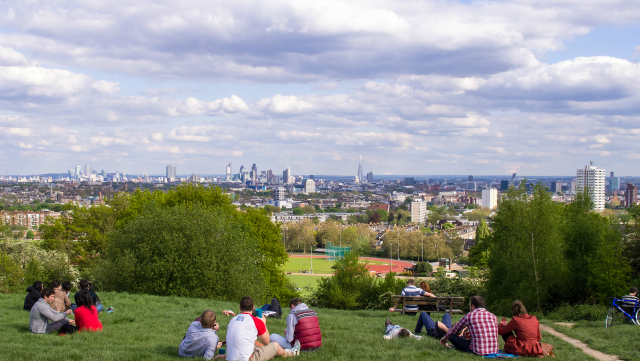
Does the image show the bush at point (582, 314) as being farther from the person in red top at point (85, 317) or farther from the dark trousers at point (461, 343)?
the person in red top at point (85, 317)

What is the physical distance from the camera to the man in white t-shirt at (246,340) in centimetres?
756

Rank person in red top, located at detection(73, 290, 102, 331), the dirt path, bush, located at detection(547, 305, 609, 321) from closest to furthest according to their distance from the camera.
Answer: the dirt path
person in red top, located at detection(73, 290, 102, 331)
bush, located at detection(547, 305, 609, 321)

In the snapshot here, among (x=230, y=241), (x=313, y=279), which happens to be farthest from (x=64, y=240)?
(x=313, y=279)

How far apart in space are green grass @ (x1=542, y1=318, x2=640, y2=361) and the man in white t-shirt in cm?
644

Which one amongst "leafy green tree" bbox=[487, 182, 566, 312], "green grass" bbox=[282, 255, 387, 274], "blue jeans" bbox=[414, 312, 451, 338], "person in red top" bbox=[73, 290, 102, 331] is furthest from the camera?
"green grass" bbox=[282, 255, 387, 274]

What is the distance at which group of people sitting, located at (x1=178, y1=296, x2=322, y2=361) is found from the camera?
7605 millimetres

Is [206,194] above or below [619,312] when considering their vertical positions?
above

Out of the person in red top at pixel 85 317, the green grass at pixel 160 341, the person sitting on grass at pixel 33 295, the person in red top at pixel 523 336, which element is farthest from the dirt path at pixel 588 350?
the person sitting on grass at pixel 33 295

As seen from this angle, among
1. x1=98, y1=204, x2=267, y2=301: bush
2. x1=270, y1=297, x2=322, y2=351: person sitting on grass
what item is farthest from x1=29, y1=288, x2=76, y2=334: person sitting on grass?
x1=98, y1=204, x2=267, y2=301: bush

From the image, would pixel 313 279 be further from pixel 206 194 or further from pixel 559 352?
pixel 559 352

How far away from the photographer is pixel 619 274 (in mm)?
19891

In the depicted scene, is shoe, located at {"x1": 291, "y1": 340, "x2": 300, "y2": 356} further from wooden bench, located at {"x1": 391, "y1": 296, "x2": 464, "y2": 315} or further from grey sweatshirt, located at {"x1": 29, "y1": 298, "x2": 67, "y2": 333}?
wooden bench, located at {"x1": 391, "y1": 296, "x2": 464, "y2": 315}

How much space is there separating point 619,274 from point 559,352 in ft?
41.4

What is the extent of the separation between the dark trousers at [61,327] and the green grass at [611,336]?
10.2 meters
